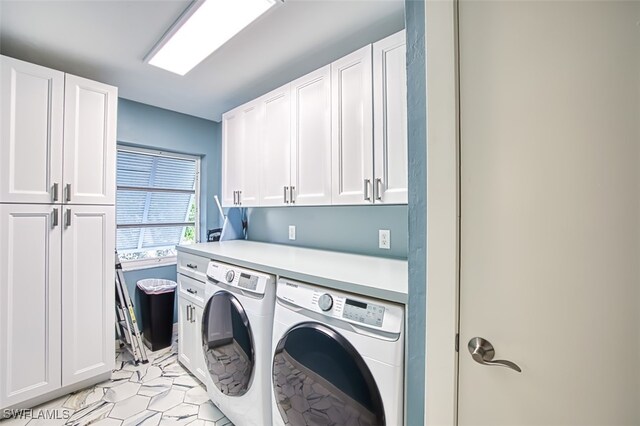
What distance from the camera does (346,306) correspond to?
1022mm

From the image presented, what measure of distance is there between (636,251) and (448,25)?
27.1 inches

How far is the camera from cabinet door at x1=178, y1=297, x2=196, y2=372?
2.04m

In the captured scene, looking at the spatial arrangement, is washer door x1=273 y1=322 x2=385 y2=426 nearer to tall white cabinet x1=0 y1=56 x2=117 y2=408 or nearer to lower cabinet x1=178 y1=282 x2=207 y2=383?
lower cabinet x1=178 y1=282 x2=207 y2=383

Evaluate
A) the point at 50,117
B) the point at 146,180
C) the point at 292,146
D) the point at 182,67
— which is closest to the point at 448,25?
the point at 292,146

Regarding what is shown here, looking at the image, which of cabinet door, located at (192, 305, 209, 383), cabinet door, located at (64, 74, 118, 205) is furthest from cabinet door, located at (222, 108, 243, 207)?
cabinet door, located at (192, 305, 209, 383)

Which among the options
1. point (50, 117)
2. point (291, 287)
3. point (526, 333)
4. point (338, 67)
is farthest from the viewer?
point (50, 117)

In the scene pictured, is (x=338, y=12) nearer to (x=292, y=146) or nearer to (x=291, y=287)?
(x=292, y=146)

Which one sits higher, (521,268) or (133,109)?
(133,109)

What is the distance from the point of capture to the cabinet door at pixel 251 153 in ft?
7.25

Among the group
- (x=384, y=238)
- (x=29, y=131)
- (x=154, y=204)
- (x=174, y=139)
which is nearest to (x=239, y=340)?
(x=384, y=238)

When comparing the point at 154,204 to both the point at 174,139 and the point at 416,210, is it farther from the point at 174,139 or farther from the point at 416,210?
the point at 416,210

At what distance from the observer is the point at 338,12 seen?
1429mm

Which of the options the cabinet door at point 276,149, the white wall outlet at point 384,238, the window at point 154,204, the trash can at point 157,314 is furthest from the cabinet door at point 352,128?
the window at point 154,204

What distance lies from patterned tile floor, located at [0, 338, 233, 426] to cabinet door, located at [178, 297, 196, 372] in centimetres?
11
